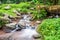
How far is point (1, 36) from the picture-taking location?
9.18 metres

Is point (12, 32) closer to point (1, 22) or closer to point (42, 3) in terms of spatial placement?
point (1, 22)

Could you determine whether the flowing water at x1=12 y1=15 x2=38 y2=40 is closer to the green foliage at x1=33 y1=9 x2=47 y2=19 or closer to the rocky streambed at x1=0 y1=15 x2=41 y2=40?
the rocky streambed at x1=0 y1=15 x2=41 y2=40

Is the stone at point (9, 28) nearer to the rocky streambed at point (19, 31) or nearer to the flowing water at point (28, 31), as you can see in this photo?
the rocky streambed at point (19, 31)

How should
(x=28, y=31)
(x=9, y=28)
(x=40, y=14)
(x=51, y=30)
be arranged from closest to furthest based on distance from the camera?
(x=51, y=30) < (x=28, y=31) < (x=9, y=28) < (x=40, y=14)

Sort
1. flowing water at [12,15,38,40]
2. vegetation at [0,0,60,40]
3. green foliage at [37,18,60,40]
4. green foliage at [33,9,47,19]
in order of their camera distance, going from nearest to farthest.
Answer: green foliage at [37,18,60,40] → vegetation at [0,0,60,40] → flowing water at [12,15,38,40] → green foliage at [33,9,47,19]

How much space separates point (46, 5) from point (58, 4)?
0.95m

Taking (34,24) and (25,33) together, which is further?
(34,24)

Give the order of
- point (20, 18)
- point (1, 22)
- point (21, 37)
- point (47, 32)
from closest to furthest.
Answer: point (47, 32) → point (21, 37) → point (1, 22) → point (20, 18)

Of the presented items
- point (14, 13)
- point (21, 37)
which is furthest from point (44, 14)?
point (21, 37)

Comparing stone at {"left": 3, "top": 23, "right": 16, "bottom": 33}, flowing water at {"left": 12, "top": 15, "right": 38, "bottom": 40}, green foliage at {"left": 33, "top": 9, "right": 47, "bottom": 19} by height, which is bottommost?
flowing water at {"left": 12, "top": 15, "right": 38, "bottom": 40}

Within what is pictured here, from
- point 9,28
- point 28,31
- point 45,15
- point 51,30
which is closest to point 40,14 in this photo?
point 45,15

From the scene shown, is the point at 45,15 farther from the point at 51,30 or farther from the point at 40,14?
the point at 51,30

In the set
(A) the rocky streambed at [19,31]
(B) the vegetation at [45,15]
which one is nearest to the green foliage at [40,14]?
(B) the vegetation at [45,15]

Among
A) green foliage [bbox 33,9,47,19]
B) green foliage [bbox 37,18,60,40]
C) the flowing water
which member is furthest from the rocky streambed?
green foliage [bbox 33,9,47,19]
